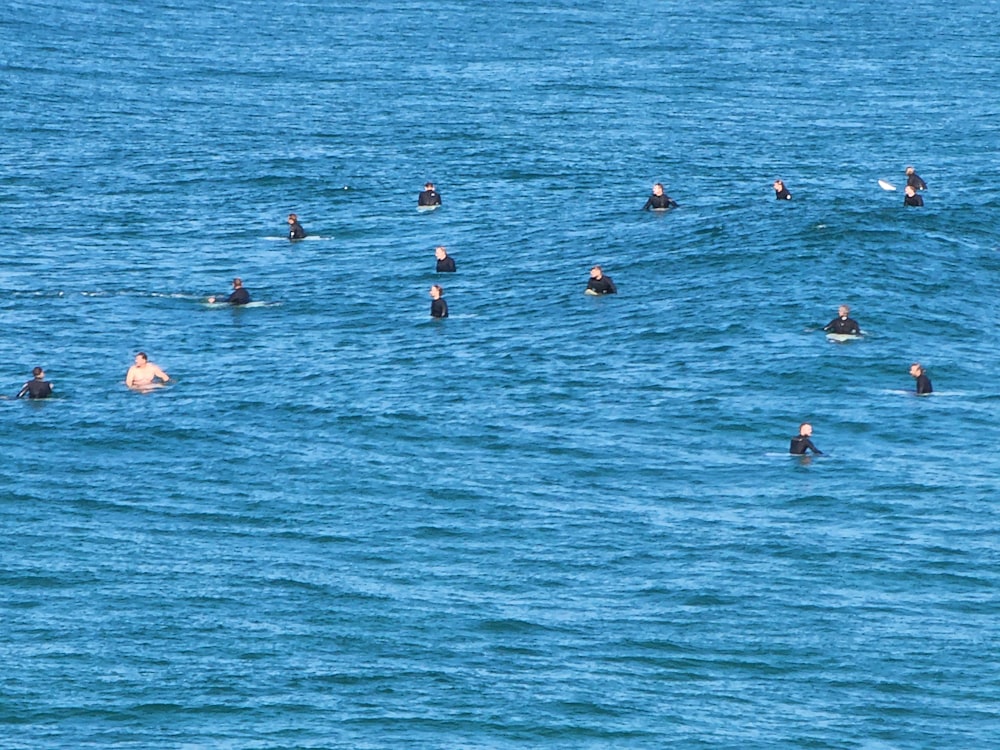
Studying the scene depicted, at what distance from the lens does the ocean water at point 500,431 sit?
4206 cm

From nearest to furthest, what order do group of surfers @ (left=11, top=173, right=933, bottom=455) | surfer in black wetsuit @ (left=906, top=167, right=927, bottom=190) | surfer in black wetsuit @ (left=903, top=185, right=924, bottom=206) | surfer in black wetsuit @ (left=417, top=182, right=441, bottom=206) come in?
group of surfers @ (left=11, top=173, right=933, bottom=455), surfer in black wetsuit @ (left=903, top=185, right=924, bottom=206), surfer in black wetsuit @ (left=906, top=167, right=927, bottom=190), surfer in black wetsuit @ (left=417, top=182, right=441, bottom=206)

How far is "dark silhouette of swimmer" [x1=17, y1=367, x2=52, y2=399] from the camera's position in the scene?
59750 millimetres

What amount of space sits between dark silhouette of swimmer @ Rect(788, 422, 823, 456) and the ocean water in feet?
2.04

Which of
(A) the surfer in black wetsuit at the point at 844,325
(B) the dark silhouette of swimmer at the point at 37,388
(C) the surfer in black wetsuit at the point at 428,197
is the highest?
(C) the surfer in black wetsuit at the point at 428,197

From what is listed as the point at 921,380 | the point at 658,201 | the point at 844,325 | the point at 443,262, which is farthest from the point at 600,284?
the point at 921,380

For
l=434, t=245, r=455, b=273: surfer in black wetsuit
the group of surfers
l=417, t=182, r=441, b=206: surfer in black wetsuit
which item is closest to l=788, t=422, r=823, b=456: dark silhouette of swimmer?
the group of surfers

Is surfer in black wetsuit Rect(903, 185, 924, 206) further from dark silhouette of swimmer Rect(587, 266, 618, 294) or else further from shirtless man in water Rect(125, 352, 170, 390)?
shirtless man in water Rect(125, 352, 170, 390)

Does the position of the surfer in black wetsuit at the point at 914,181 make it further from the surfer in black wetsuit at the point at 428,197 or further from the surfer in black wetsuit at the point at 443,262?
the surfer in black wetsuit at the point at 443,262

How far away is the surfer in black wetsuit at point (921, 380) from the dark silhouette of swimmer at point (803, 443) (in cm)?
570

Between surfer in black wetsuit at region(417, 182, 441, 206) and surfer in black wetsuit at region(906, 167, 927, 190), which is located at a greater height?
surfer in black wetsuit at region(906, 167, 927, 190)

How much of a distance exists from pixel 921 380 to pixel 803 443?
21.9 feet

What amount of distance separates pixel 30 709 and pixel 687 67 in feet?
284

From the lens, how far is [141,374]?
60875 millimetres

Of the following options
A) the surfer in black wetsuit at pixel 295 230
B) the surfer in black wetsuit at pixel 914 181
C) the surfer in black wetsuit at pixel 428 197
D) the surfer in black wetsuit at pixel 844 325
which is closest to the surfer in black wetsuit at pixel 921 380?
the surfer in black wetsuit at pixel 844 325
